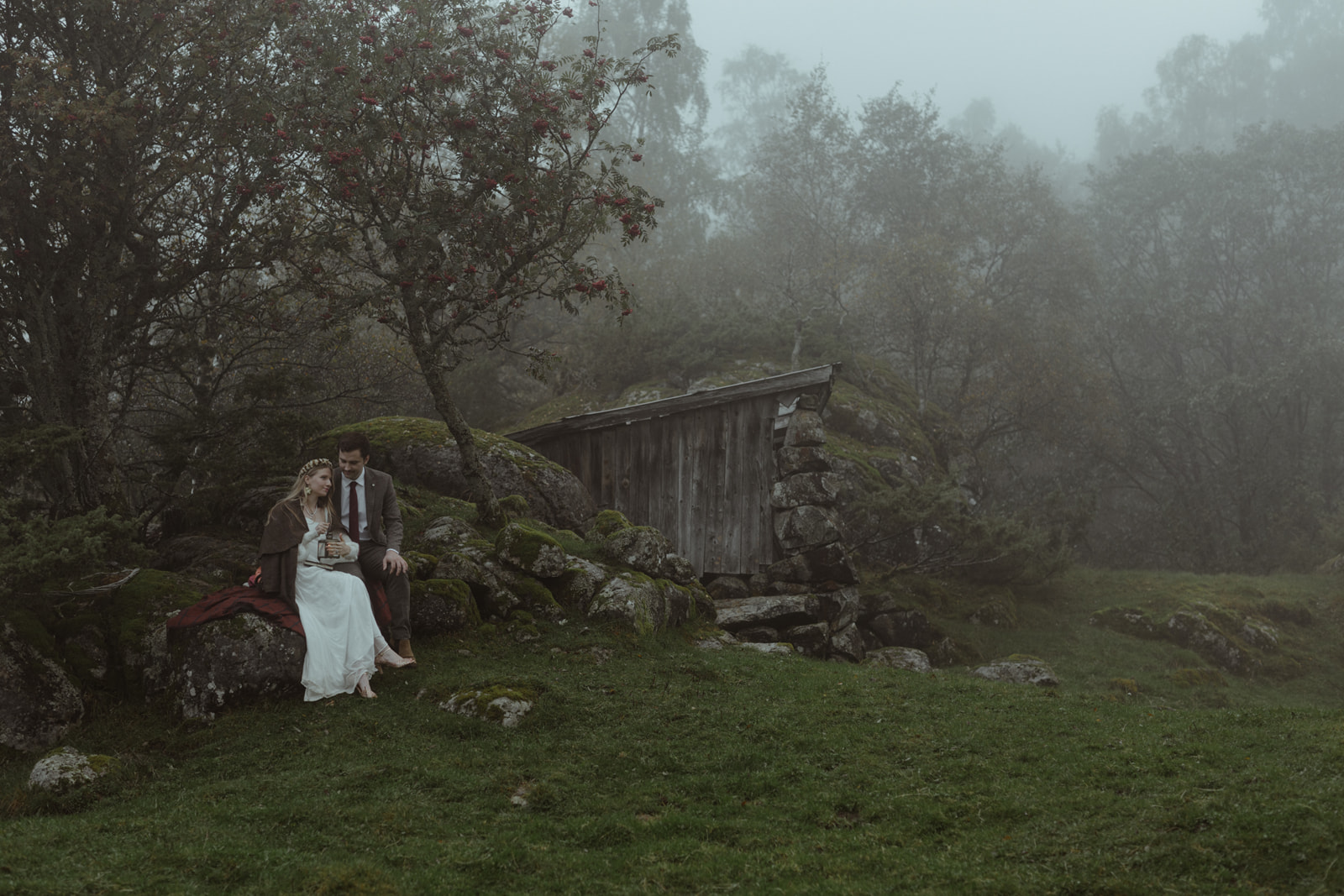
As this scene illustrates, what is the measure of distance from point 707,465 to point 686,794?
Result: 12.2 metres

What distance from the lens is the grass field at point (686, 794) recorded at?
18.8 feet

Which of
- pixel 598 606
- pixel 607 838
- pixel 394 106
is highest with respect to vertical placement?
pixel 394 106

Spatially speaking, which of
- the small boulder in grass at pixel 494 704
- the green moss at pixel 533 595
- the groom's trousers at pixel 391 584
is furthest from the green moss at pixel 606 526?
the small boulder in grass at pixel 494 704

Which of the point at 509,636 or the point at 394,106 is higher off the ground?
the point at 394,106

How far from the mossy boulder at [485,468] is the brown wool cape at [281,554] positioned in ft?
22.6

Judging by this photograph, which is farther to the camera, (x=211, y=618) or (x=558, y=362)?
(x=558, y=362)

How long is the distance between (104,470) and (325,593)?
192 inches

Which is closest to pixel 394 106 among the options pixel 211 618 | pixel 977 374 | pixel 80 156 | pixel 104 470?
pixel 80 156

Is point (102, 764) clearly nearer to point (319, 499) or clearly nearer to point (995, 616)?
point (319, 499)

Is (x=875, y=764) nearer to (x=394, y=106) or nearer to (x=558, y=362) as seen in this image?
(x=558, y=362)

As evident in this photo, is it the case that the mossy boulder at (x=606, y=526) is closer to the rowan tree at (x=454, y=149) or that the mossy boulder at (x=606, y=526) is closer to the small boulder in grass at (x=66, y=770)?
the rowan tree at (x=454, y=149)

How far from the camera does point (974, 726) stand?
920 cm

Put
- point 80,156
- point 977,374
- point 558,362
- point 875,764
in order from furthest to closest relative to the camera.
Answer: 1. point 977,374
2. point 558,362
3. point 80,156
4. point 875,764

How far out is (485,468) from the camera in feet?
54.4
